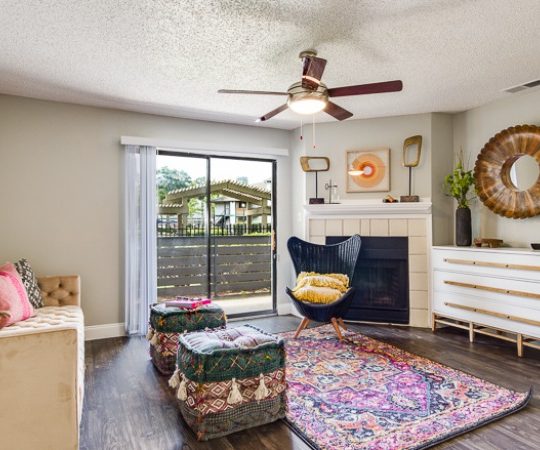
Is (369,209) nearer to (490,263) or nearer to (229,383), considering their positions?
(490,263)

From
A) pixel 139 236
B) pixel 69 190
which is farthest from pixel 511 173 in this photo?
pixel 69 190

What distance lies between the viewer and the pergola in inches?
183

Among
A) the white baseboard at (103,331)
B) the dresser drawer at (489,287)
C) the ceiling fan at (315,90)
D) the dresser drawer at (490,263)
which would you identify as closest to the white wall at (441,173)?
the dresser drawer at (490,263)

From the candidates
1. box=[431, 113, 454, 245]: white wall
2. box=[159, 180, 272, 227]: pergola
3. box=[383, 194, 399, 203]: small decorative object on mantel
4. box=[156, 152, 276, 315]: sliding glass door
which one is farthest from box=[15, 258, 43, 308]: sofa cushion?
box=[431, 113, 454, 245]: white wall

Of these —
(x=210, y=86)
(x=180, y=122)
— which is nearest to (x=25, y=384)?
(x=210, y=86)

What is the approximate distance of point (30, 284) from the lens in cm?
335

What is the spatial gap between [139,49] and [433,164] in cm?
337

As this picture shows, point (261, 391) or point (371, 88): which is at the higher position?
point (371, 88)

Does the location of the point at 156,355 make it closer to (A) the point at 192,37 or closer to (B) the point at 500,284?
(A) the point at 192,37

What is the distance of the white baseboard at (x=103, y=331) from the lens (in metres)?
4.05

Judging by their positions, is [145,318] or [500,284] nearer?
[500,284]

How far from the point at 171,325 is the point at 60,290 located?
1.31 metres

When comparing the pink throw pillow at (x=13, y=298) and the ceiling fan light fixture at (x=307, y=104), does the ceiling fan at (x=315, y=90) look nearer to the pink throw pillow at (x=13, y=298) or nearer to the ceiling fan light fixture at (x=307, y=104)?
the ceiling fan light fixture at (x=307, y=104)

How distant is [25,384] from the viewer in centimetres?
176
